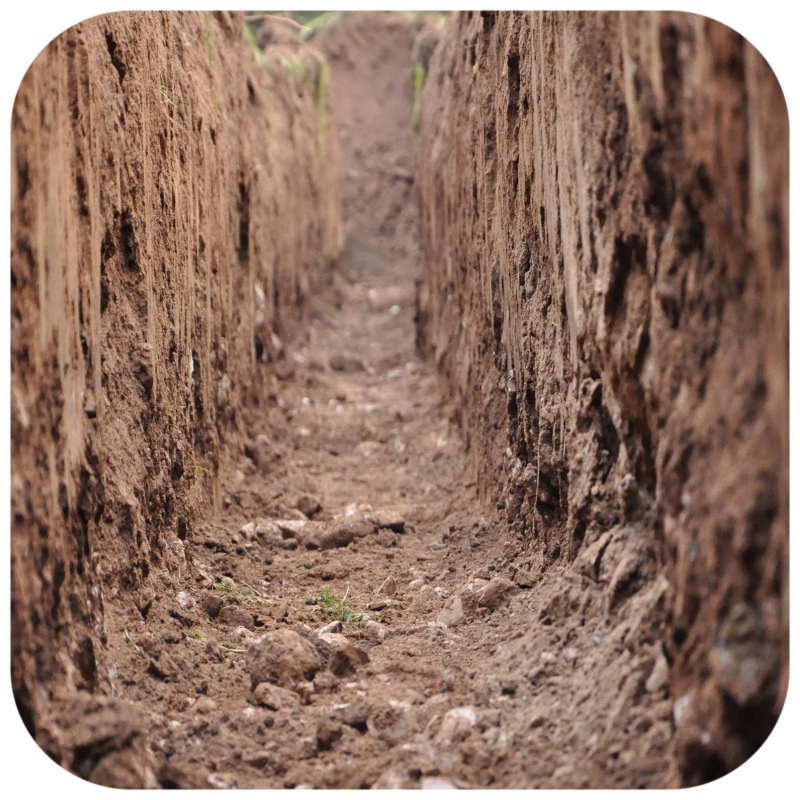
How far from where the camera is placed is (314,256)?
10141 millimetres

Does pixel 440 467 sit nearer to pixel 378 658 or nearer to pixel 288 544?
pixel 288 544

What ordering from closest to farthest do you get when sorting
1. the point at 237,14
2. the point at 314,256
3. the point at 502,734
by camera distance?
the point at 502,734
the point at 237,14
the point at 314,256

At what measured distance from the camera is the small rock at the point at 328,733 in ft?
7.80

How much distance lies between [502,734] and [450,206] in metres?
4.21

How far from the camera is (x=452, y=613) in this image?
3117mm

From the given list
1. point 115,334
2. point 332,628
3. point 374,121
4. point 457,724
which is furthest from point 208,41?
point 374,121

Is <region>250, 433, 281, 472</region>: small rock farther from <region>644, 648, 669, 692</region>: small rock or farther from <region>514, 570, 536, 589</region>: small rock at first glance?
<region>644, 648, 669, 692</region>: small rock

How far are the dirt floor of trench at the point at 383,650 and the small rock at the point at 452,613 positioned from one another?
0.04 ft

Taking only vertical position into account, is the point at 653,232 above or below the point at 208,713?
above

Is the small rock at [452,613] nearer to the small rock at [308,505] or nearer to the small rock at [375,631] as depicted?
the small rock at [375,631]

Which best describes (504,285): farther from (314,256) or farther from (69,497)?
(314,256)

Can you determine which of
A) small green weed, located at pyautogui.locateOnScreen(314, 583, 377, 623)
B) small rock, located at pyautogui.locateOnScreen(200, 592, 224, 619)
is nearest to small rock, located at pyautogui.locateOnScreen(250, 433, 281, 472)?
small green weed, located at pyautogui.locateOnScreen(314, 583, 377, 623)

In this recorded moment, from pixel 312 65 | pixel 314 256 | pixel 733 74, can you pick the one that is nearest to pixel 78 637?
pixel 733 74

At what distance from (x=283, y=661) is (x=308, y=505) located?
188cm
